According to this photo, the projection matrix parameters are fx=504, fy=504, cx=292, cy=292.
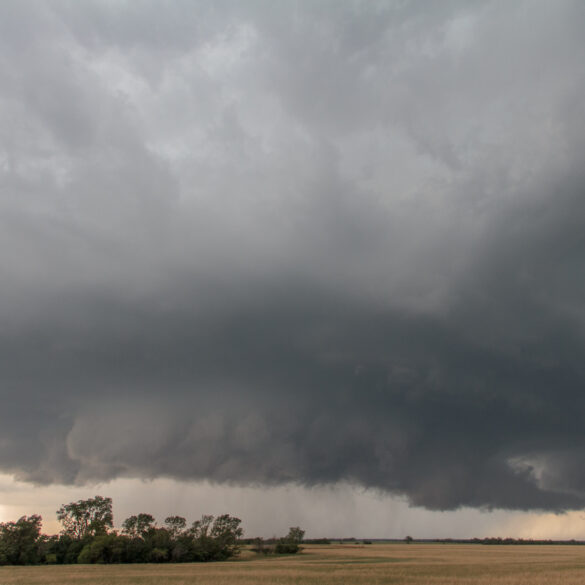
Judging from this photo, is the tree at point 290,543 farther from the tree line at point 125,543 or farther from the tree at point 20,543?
the tree at point 20,543

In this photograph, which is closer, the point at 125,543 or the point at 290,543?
the point at 125,543

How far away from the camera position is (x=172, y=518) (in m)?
152

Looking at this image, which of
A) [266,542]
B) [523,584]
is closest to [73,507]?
[266,542]

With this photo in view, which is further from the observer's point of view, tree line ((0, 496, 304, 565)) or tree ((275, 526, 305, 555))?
tree ((275, 526, 305, 555))

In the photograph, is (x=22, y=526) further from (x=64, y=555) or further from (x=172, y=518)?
(x=172, y=518)

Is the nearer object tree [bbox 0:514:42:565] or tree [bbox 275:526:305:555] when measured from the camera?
tree [bbox 0:514:42:565]

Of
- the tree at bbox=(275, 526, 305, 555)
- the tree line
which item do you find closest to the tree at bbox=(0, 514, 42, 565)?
the tree line

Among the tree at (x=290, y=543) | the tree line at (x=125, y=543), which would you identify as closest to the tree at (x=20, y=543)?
the tree line at (x=125, y=543)

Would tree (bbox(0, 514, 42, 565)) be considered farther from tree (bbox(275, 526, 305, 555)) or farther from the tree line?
tree (bbox(275, 526, 305, 555))

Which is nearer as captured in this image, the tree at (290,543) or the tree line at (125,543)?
the tree line at (125,543)

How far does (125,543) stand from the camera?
130 metres

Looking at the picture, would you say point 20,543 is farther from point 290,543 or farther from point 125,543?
point 290,543

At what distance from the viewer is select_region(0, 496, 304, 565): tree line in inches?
5138

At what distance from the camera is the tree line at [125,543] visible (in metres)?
130
